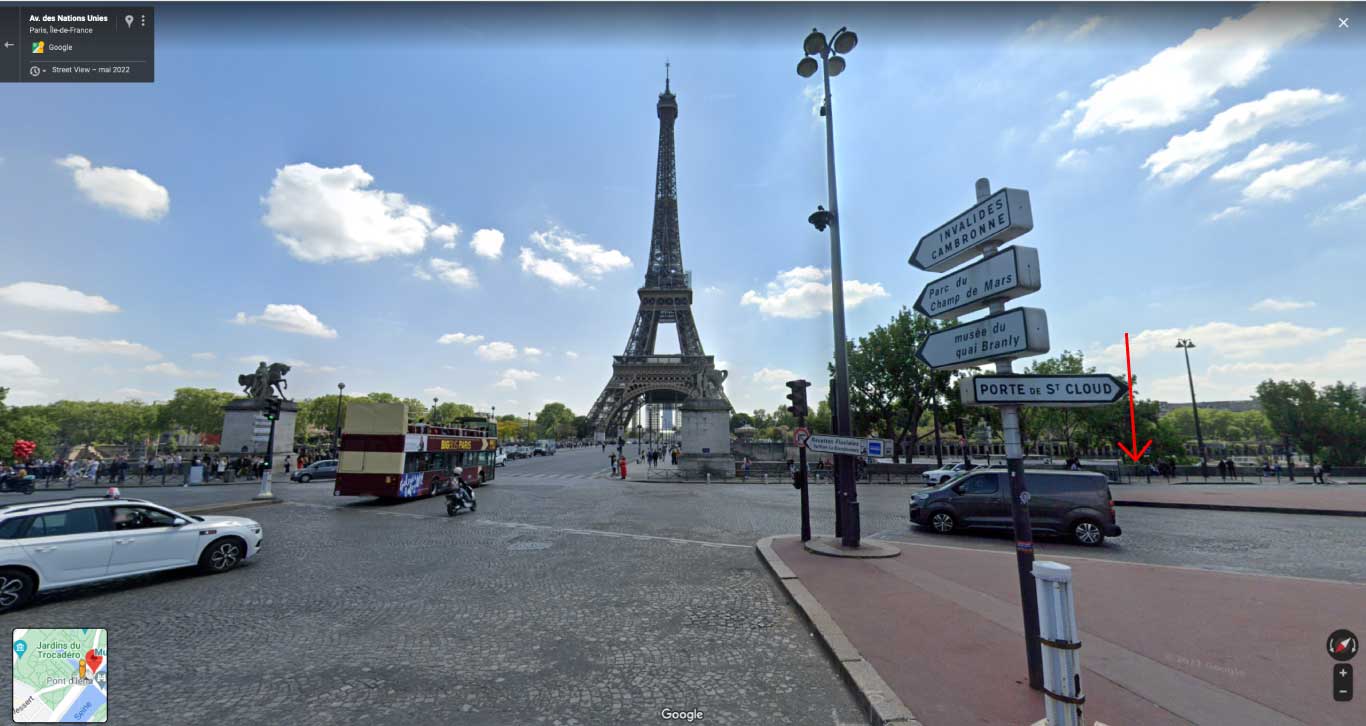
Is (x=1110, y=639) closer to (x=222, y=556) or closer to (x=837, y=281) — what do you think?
(x=837, y=281)

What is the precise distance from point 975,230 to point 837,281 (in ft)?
18.6

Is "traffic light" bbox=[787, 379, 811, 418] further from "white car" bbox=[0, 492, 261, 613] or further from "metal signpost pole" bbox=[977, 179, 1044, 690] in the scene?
"white car" bbox=[0, 492, 261, 613]

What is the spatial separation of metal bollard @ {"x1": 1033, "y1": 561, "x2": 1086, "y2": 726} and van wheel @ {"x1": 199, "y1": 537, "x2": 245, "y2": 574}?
1106 cm

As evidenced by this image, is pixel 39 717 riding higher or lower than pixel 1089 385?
lower

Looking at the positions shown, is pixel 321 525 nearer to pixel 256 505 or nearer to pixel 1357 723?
pixel 256 505

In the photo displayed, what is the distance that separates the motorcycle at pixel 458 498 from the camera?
1482cm

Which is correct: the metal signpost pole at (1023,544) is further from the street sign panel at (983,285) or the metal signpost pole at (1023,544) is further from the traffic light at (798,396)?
the traffic light at (798,396)

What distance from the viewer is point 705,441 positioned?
29.2m

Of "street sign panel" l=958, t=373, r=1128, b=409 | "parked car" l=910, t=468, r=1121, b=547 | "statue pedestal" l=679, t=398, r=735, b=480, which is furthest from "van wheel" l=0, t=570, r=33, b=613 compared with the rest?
"statue pedestal" l=679, t=398, r=735, b=480

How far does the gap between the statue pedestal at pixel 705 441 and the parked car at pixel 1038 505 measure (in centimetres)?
1647

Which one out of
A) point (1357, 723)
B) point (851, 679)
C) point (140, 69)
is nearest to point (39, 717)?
point (851, 679)

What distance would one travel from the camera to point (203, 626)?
598 cm

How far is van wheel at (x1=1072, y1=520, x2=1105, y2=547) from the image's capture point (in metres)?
10.9

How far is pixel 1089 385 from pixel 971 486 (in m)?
9.70
